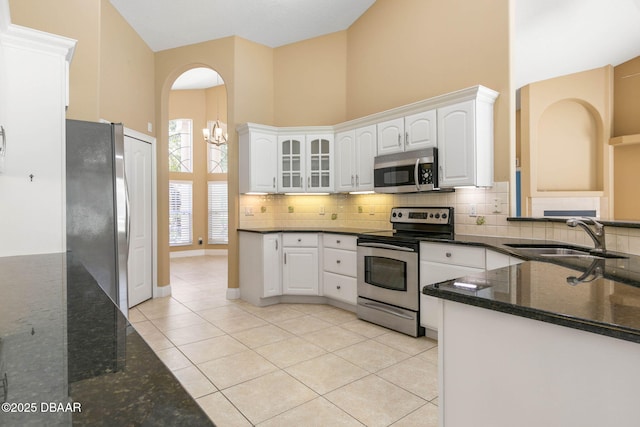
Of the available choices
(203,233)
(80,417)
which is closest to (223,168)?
(203,233)

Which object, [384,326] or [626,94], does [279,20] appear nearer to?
[384,326]

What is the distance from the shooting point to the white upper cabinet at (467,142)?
10.6 feet

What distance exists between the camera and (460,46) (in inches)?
144

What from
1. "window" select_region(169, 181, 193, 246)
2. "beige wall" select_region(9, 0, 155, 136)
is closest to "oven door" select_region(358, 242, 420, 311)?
"beige wall" select_region(9, 0, 155, 136)

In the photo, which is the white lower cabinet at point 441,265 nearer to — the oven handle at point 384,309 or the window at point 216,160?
the oven handle at point 384,309

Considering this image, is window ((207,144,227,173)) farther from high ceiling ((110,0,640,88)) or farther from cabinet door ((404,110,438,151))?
cabinet door ((404,110,438,151))

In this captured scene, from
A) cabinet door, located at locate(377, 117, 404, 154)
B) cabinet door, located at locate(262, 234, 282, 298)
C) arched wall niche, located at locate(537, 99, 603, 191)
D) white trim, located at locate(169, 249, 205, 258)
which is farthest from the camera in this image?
white trim, located at locate(169, 249, 205, 258)

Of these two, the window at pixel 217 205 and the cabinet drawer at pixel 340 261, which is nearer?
the cabinet drawer at pixel 340 261

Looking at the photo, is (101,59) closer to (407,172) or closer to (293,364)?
(407,172)

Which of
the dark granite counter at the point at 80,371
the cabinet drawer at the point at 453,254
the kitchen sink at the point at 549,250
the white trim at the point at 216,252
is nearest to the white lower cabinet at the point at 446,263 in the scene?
the cabinet drawer at the point at 453,254

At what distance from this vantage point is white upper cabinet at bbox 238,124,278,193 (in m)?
4.66

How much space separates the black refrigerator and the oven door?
2255mm

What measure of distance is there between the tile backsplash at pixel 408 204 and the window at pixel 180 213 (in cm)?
427

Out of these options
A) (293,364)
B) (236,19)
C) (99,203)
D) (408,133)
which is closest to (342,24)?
(236,19)
